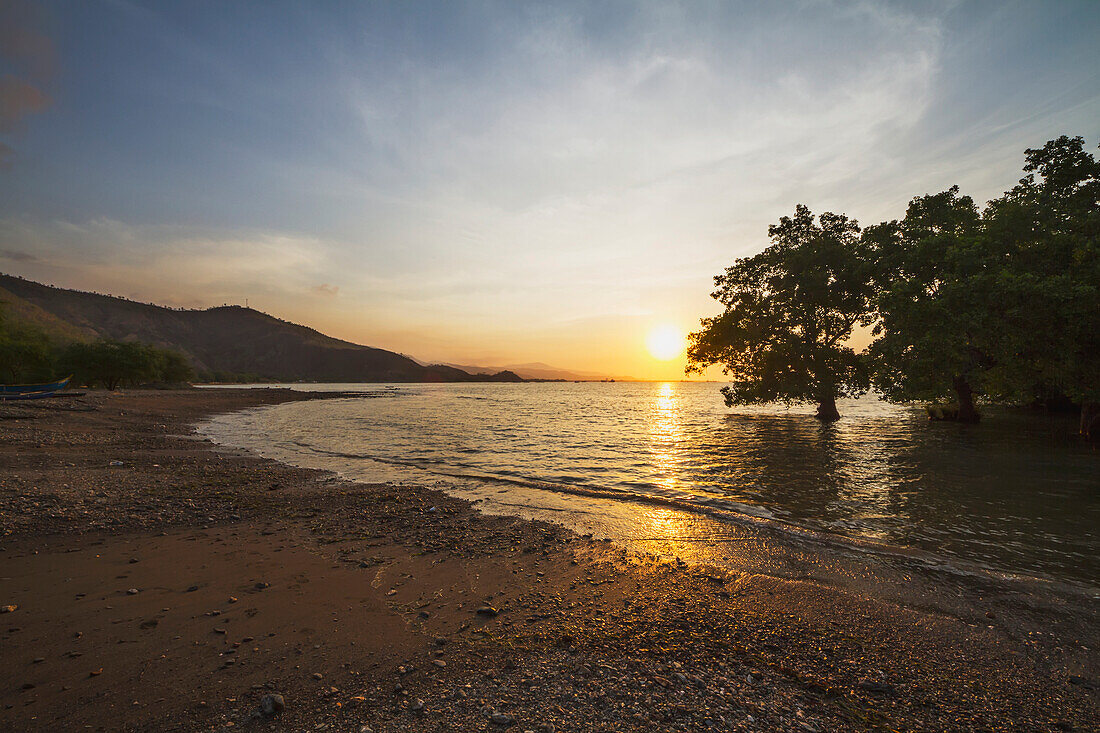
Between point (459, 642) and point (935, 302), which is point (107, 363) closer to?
point (459, 642)

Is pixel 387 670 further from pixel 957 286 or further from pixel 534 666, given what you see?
pixel 957 286

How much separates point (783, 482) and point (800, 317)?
27049 mm

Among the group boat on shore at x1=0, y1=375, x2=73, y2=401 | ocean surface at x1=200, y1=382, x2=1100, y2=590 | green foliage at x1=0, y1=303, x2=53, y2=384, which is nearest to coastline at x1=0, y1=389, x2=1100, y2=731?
ocean surface at x1=200, y1=382, x2=1100, y2=590

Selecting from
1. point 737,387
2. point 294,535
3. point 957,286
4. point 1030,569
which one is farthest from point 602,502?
point 737,387

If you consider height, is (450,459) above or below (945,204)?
below

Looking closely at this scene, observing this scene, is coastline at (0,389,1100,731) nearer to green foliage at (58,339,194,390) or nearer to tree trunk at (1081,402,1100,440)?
tree trunk at (1081,402,1100,440)

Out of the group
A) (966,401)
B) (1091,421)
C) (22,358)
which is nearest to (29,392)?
(22,358)

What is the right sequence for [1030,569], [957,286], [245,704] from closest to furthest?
[245,704], [1030,569], [957,286]

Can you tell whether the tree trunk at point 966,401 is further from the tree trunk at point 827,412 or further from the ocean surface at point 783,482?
the tree trunk at point 827,412

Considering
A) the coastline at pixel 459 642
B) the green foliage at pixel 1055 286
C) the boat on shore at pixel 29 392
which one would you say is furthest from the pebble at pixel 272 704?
the boat on shore at pixel 29 392

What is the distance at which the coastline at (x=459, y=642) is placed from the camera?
382 cm

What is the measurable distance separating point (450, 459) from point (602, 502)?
9087 mm

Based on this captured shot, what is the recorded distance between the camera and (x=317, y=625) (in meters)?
5.35

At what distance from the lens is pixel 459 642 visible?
5031 millimetres
